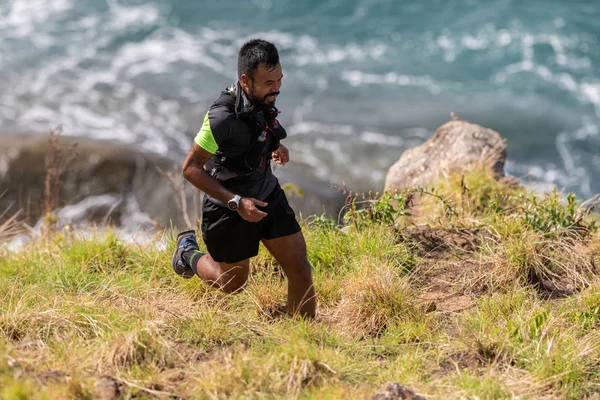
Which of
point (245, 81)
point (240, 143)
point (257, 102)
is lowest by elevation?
point (240, 143)

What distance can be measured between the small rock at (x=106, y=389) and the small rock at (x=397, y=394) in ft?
4.01

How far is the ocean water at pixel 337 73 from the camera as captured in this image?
42.0ft

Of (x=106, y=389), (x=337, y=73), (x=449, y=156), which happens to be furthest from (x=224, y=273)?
(x=337, y=73)

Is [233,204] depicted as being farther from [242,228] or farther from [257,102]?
[257,102]

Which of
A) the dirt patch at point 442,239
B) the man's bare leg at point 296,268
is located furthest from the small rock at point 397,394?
the dirt patch at point 442,239

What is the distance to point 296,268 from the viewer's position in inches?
177

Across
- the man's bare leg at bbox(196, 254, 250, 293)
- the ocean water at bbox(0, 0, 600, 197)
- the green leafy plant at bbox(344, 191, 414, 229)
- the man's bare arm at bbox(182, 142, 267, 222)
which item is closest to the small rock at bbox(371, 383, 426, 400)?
the man's bare arm at bbox(182, 142, 267, 222)

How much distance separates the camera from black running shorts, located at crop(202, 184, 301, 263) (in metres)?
4.46

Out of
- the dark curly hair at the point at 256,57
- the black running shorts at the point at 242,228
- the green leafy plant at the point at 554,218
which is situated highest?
the dark curly hair at the point at 256,57

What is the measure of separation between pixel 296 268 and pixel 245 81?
1.19m

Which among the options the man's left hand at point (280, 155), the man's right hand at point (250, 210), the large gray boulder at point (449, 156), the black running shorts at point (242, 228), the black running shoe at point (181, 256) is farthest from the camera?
the large gray boulder at point (449, 156)

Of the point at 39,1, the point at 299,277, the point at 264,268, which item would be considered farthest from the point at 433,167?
the point at 39,1

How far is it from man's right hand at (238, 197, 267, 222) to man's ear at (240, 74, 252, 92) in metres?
0.66

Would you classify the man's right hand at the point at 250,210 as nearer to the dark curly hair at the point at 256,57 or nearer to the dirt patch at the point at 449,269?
the dark curly hair at the point at 256,57
